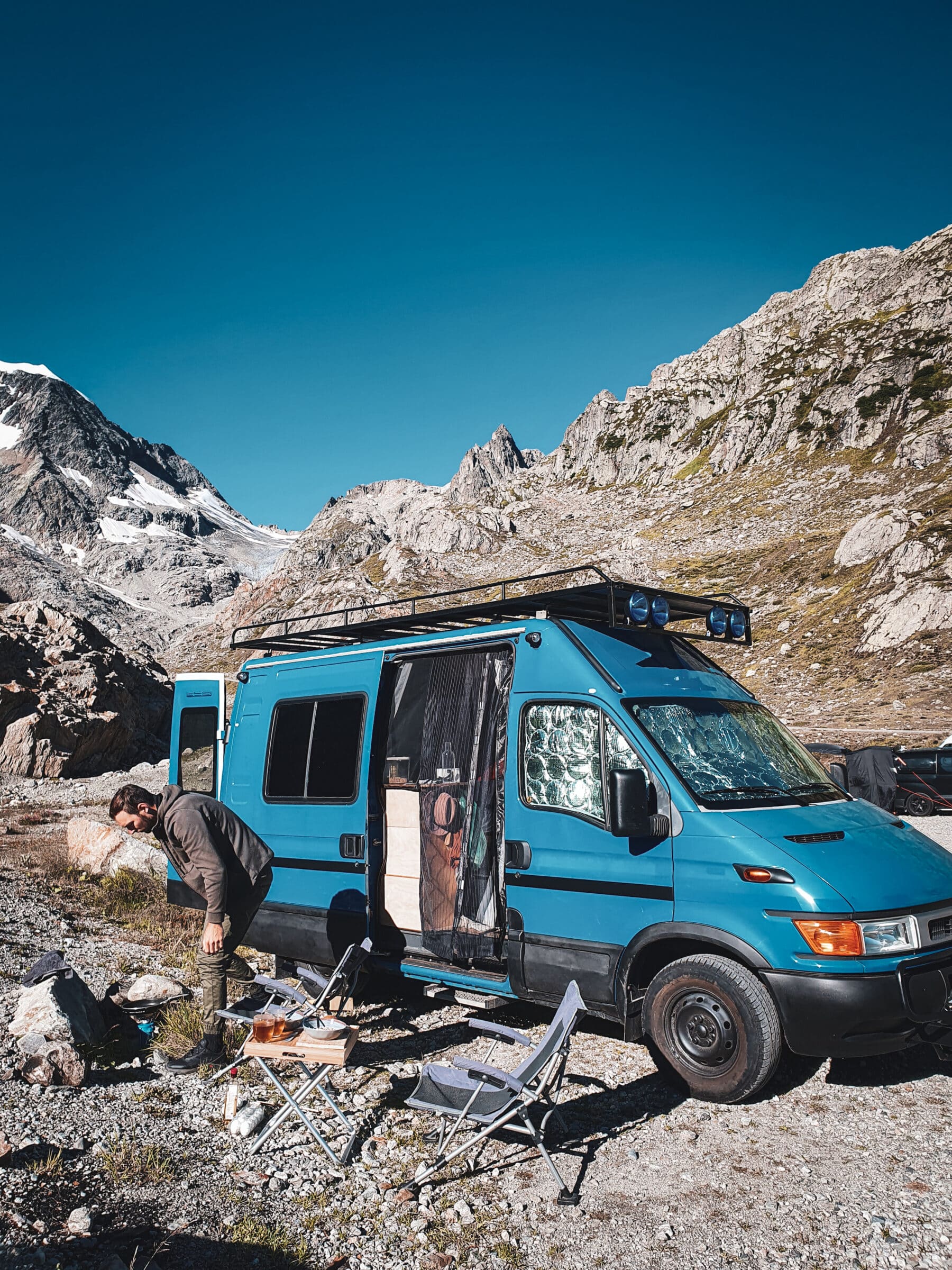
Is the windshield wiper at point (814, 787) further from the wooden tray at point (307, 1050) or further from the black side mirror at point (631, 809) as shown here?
the wooden tray at point (307, 1050)

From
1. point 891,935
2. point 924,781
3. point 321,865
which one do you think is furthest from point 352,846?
point 924,781

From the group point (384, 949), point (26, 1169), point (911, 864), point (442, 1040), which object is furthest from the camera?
point (384, 949)

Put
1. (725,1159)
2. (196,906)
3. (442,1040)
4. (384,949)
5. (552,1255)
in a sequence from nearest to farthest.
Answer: (552,1255) < (725,1159) < (442,1040) < (384,949) < (196,906)

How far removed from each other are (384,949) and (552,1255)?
3.58 metres

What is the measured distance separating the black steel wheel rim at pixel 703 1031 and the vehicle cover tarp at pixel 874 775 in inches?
609

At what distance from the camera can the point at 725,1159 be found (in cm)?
455

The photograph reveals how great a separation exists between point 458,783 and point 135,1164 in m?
3.70

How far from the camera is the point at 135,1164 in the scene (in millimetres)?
4438

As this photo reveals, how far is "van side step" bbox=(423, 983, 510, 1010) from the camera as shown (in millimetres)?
6164

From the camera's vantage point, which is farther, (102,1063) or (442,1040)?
(442,1040)

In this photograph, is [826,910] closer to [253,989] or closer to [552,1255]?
[552,1255]

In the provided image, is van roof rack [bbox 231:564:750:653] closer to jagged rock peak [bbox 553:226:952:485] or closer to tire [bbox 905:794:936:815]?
tire [bbox 905:794:936:815]

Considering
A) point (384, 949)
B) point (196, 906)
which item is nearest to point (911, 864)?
point (384, 949)

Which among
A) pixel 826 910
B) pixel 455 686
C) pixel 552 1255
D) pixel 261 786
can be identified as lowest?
pixel 552 1255
